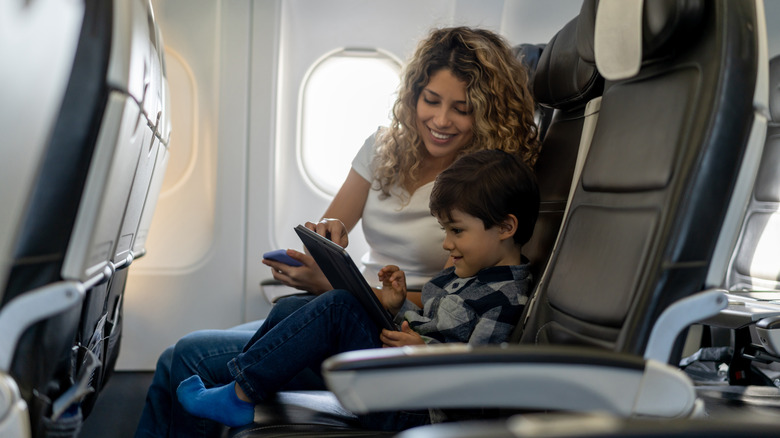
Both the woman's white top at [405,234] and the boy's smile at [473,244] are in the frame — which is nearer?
the boy's smile at [473,244]

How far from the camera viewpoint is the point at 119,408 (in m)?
2.82

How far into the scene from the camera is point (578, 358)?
2.80ft

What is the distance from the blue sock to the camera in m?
1.43

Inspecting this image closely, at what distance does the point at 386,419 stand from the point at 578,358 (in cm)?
61

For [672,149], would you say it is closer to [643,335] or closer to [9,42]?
[643,335]

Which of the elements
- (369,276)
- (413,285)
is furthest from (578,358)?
(369,276)

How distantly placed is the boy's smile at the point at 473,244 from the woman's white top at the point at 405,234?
38cm

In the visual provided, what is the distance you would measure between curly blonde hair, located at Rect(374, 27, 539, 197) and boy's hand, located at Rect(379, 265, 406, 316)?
399 millimetres

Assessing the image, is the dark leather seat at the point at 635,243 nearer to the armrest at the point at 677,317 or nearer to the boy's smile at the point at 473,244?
the armrest at the point at 677,317

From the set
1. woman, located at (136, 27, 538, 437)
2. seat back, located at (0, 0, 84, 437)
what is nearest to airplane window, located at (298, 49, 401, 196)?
woman, located at (136, 27, 538, 437)

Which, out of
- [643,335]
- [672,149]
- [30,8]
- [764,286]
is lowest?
[764,286]

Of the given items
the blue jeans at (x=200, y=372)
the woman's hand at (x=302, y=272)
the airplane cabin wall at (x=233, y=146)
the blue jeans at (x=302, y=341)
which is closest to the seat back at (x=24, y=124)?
the blue jeans at (x=302, y=341)

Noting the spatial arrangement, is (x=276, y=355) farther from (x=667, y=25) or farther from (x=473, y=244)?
(x=667, y=25)

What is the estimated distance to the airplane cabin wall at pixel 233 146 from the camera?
3.01m
